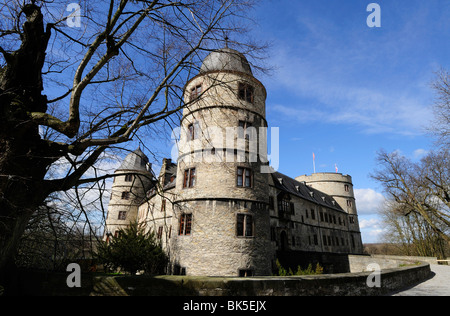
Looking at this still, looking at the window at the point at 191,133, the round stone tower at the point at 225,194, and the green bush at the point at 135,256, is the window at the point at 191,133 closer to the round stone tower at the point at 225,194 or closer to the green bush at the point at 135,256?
the round stone tower at the point at 225,194

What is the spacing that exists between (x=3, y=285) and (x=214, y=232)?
981cm

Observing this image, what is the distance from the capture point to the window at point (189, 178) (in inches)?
612

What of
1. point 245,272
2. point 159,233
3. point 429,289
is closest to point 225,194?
point 245,272

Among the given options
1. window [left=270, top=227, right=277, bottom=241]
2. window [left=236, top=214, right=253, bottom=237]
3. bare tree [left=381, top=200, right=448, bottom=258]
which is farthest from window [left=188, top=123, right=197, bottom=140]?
bare tree [left=381, top=200, right=448, bottom=258]

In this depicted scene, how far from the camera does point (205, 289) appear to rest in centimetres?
566

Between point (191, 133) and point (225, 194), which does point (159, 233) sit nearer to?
point (191, 133)

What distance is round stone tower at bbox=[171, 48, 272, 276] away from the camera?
13484 mm

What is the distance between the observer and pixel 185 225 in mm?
14727

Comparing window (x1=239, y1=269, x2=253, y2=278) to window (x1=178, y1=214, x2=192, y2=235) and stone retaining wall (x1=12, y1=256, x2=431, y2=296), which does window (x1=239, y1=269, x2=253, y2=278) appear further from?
stone retaining wall (x1=12, y1=256, x2=431, y2=296)

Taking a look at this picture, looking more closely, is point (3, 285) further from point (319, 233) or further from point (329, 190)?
point (329, 190)

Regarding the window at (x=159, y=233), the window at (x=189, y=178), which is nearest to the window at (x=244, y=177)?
the window at (x=189, y=178)

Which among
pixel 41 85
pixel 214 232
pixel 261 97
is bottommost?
pixel 214 232

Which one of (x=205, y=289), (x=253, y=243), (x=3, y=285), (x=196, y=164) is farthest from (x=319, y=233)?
(x=3, y=285)
